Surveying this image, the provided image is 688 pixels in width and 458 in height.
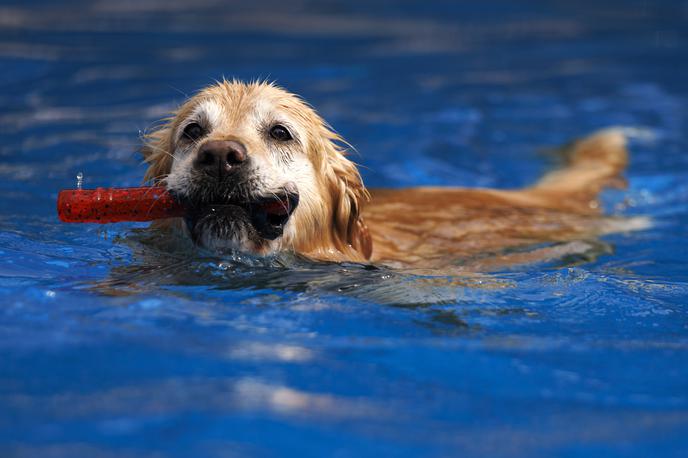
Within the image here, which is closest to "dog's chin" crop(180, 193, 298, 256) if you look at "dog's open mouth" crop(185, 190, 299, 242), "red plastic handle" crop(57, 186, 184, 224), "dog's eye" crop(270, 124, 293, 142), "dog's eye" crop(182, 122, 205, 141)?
"dog's open mouth" crop(185, 190, 299, 242)

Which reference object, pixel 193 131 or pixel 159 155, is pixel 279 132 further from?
pixel 159 155

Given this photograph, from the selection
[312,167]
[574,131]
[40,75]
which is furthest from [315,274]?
[40,75]

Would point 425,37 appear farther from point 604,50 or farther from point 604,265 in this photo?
point 604,265

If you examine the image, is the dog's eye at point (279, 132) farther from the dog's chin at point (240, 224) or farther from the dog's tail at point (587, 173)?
the dog's tail at point (587, 173)

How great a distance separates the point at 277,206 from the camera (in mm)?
4594

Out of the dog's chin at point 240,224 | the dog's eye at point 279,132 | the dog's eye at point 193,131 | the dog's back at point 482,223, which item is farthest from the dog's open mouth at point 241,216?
the dog's back at point 482,223

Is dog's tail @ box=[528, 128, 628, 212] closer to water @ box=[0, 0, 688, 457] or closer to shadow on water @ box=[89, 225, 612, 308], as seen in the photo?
water @ box=[0, 0, 688, 457]

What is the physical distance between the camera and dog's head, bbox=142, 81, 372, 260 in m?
4.39

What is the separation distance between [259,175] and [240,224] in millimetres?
242

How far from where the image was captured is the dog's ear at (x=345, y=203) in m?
5.10

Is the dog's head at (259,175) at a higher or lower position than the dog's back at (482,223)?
lower

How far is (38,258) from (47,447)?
2.07 metres

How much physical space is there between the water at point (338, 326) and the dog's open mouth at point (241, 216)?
0.14 metres

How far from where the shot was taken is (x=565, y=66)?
1108cm
